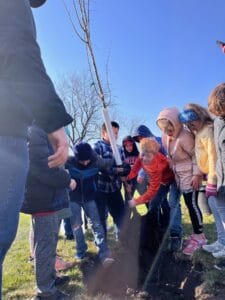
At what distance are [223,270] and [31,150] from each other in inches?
92.7

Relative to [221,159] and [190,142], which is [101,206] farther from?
[221,159]

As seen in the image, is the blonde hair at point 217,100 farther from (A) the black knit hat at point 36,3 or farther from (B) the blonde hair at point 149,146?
(A) the black knit hat at point 36,3

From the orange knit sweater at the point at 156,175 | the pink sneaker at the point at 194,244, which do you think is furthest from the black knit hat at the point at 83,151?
the pink sneaker at the point at 194,244

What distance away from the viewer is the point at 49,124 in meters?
1.42

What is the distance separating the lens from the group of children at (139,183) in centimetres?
313

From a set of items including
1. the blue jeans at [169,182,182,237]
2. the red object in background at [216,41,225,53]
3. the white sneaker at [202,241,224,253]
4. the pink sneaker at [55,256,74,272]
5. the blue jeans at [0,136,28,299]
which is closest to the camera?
the blue jeans at [0,136,28,299]

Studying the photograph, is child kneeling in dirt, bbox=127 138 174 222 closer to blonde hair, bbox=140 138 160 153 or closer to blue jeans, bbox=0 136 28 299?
blonde hair, bbox=140 138 160 153

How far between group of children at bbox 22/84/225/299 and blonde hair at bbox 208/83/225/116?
0.4 inches

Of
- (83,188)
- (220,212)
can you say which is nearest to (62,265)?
(83,188)

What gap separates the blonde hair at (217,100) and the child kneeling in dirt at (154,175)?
122 cm

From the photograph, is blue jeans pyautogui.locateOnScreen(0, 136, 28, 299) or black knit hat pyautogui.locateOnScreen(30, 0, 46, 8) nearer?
blue jeans pyautogui.locateOnScreen(0, 136, 28, 299)

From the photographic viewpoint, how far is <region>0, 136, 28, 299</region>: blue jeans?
1317mm

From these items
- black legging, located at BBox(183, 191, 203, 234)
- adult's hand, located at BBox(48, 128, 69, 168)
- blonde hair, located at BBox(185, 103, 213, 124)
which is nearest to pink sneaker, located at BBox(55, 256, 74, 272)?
black legging, located at BBox(183, 191, 203, 234)

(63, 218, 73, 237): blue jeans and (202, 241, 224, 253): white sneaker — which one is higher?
(202, 241, 224, 253): white sneaker
